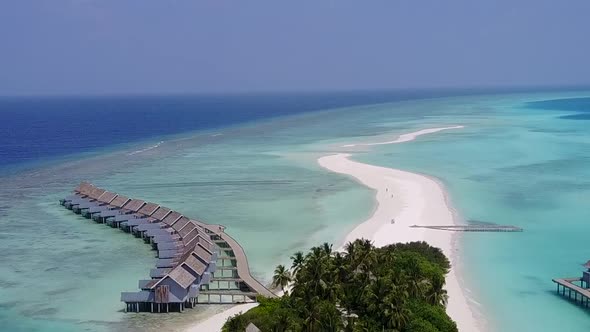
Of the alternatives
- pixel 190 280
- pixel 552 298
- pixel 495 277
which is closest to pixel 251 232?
pixel 190 280

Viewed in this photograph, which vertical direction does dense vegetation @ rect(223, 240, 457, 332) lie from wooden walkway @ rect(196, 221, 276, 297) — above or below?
above

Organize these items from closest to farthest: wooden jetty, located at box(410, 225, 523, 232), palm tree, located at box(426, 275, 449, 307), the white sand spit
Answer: palm tree, located at box(426, 275, 449, 307)
the white sand spit
wooden jetty, located at box(410, 225, 523, 232)

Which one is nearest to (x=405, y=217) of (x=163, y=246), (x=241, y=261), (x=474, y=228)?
(x=474, y=228)

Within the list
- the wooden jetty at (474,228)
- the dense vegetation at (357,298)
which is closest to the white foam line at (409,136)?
the wooden jetty at (474,228)

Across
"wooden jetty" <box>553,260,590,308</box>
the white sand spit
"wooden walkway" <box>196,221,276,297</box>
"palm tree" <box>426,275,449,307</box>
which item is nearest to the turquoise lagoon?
"wooden jetty" <box>553,260,590,308</box>

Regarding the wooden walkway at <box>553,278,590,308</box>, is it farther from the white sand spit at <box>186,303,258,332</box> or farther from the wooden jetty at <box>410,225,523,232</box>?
the white sand spit at <box>186,303,258,332</box>

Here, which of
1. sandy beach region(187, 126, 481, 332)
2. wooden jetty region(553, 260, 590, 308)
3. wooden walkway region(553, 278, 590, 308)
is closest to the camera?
sandy beach region(187, 126, 481, 332)
